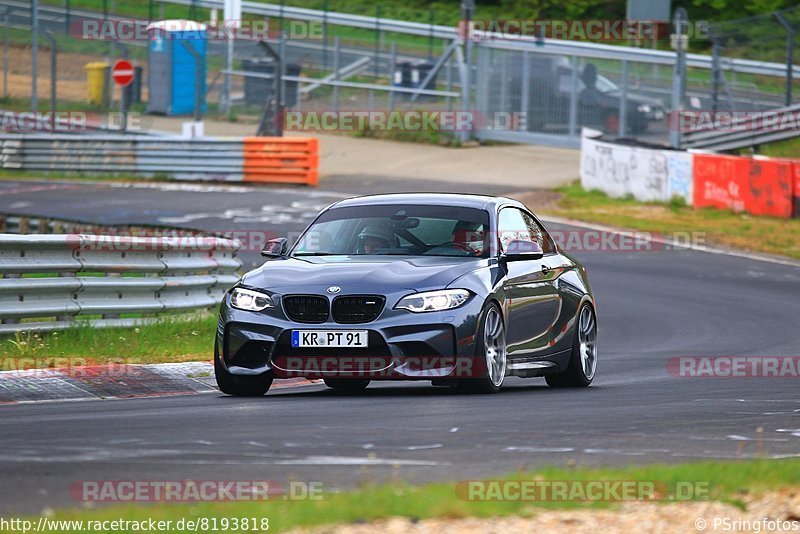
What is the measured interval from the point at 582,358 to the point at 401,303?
2554 millimetres

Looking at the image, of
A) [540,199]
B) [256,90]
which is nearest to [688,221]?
[540,199]

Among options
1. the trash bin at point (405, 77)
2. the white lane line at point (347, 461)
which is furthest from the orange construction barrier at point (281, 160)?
the white lane line at point (347, 461)

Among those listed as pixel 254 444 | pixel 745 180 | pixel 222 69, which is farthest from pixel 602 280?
pixel 222 69

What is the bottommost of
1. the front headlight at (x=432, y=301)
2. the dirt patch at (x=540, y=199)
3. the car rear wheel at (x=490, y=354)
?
the dirt patch at (x=540, y=199)

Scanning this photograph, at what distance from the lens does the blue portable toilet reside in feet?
135

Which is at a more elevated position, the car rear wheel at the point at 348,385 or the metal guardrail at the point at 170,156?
the car rear wheel at the point at 348,385

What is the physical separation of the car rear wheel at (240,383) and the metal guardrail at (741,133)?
2553 centimetres

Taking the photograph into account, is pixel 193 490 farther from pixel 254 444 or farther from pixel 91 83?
pixel 91 83

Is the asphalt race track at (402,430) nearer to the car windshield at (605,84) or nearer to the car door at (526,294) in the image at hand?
the car door at (526,294)

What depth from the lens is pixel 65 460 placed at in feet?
22.5

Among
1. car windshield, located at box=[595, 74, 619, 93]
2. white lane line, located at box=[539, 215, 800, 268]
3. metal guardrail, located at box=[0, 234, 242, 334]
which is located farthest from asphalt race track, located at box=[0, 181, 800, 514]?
car windshield, located at box=[595, 74, 619, 93]

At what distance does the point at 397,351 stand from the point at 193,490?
345 centimetres

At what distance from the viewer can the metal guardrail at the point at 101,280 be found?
1226cm

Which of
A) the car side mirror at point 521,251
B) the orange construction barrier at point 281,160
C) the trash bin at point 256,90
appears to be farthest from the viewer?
the trash bin at point 256,90
